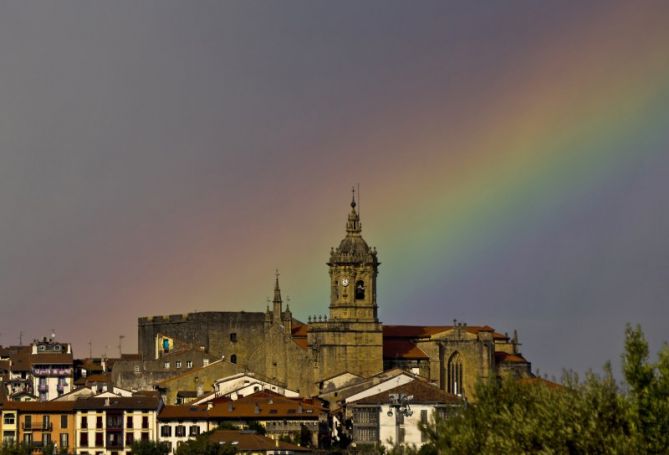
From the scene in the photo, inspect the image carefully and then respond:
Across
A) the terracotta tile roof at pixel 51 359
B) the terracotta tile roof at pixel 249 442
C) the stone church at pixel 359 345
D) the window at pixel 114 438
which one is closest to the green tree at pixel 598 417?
the terracotta tile roof at pixel 249 442

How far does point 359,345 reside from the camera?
14625cm

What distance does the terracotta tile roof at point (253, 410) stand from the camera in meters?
134

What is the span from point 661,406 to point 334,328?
81044 millimetres

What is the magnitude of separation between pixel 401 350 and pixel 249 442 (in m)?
29.0

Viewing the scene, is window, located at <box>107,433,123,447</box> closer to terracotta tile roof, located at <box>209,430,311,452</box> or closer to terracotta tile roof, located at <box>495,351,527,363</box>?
terracotta tile roof, located at <box>209,430,311,452</box>

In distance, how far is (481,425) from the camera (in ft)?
244

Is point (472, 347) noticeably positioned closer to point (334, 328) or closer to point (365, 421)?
point (334, 328)

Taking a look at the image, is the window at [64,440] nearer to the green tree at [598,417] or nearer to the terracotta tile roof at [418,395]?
the terracotta tile roof at [418,395]

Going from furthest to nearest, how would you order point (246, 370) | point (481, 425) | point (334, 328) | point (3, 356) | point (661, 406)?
point (3, 356) → point (246, 370) → point (334, 328) → point (481, 425) → point (661, 406)

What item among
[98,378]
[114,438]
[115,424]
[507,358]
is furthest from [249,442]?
[98,378]

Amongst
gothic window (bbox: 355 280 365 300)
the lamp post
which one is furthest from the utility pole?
gothic window (bbox: 355 280 365 300)

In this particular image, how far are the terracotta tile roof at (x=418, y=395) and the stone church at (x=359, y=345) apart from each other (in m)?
11.5

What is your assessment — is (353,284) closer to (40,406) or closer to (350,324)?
(350,324)

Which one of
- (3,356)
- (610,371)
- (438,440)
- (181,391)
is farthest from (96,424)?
(610,371)
